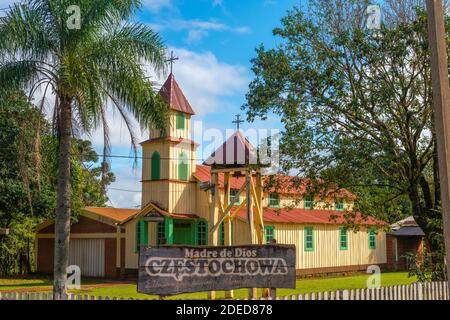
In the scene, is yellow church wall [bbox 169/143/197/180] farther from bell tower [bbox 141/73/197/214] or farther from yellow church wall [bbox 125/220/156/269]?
yellow church wall [bbox 125/220/156/269]

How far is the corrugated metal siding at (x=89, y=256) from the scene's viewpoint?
104 feet

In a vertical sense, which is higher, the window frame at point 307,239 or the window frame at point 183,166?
the window frame at point 183,166

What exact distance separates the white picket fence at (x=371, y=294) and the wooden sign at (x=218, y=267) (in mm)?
1046

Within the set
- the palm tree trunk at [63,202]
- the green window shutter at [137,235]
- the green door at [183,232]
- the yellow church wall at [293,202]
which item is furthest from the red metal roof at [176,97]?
the palm tree trunk at [63,202]

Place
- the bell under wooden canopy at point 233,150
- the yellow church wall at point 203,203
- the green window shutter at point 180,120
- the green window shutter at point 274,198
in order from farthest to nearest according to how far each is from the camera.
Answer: the yellow church wall at point 203,203 < the green window shutter at point 180,120 < the bell under wooden canopy at point 233,150 < the green window shutter at point 274,198

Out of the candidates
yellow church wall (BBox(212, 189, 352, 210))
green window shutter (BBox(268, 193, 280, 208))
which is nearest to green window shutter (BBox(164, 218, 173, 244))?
yellow church wall (BBox(212, 189, 352, 210))

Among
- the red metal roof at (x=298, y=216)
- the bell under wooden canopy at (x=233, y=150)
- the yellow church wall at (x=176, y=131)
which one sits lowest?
the red metal roof at (x=298, y=216)

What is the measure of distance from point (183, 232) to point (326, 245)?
8543 mm

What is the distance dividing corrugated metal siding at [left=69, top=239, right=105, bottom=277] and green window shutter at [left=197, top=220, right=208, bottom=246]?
5318 millimetres

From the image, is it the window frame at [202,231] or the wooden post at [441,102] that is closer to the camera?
the wooden post at [441,102]

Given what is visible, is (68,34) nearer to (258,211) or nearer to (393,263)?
(258,211)

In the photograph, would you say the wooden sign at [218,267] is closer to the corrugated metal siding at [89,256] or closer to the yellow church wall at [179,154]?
the yellow church wall at [179,154]
